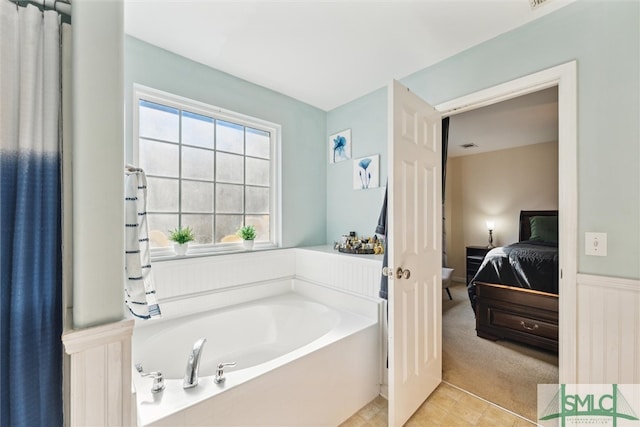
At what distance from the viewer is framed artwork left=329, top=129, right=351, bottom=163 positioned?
9.02 ft

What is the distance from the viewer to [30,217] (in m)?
0.78

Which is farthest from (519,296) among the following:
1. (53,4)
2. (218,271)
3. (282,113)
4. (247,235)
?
(53,4)

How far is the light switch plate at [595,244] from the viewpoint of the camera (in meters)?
1.38

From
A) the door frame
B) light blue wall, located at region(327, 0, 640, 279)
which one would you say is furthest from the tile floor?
light blue wall, located at region(327, 0, 640, 279)

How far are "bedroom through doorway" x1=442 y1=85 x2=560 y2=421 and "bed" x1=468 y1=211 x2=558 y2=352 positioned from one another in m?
0.08

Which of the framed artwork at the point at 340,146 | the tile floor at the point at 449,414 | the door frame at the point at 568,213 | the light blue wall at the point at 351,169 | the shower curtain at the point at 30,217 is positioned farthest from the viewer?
the framed artwork at the point at 340,146

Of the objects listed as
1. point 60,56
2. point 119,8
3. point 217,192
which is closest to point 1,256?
point 60,56

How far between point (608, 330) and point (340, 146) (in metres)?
Result: 2.32

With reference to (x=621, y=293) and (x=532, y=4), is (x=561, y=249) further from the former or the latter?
(x=532, y=4)

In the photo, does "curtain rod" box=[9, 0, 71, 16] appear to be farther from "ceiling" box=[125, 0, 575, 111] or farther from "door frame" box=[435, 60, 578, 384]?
"door frame" box=[435, 60, 578, 384]

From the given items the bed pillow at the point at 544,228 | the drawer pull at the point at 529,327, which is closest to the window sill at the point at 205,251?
the drawer pull at the point at 529,327

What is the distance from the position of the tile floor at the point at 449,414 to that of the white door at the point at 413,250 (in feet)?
0.21

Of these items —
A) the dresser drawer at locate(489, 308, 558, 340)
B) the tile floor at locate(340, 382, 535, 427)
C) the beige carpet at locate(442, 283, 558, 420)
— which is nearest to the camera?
the tile floor at locate(340, 382, 535, 427)

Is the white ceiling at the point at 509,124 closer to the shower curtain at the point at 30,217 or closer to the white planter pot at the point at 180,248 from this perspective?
the white planter pot at the point at 180,248
